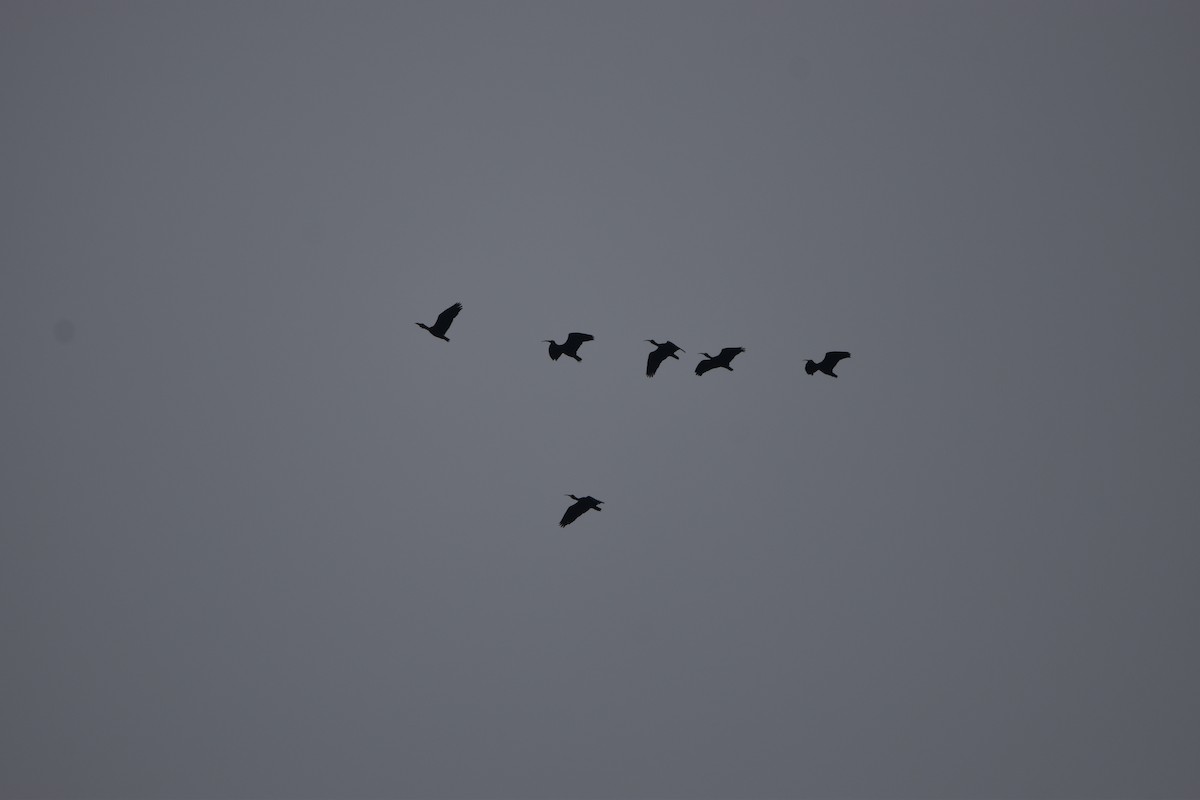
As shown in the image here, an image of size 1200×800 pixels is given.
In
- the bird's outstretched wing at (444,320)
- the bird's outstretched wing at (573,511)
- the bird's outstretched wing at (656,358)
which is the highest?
the bird's outstretched wing at (656,358)

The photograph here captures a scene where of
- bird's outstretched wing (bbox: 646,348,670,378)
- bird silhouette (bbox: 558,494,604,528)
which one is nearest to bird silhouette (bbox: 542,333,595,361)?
bird's outstretched wing (bbox: 646,348,670,378)

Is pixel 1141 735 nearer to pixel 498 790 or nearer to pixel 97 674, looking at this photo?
pixel 498 790

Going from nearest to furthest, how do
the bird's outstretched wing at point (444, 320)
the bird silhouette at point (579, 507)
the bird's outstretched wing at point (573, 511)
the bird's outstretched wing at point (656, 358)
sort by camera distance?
1. the bird's outstretched wing at point (444, 320)
2. the bird silhouette at point (579, 507)
3. the bird's outstretched wing at point (573, 511)
4. the bird's outstretched wing at point (656, 358)

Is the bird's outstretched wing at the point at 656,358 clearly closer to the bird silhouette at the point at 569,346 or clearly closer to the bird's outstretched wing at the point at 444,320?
the bird silhouette at the point at 569,346

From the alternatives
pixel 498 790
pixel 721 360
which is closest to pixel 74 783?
pixel 498 790

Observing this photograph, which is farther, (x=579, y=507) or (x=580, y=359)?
(x=579, y=507)

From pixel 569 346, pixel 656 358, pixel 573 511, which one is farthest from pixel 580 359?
pixel 573 511

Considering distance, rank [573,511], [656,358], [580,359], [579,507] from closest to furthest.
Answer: [580,359] → [579,507] → [573,511] → [656,358]

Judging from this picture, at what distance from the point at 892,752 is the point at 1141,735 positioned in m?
39.8

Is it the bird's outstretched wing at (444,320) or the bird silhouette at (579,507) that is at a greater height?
the bird's outstretched wing at (444,320)

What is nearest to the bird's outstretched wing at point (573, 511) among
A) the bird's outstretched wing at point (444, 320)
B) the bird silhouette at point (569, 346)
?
the bird silhouette at point (569, 346)

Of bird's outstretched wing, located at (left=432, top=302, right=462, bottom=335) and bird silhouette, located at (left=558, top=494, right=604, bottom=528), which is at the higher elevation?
bird's outstretched wing, located at (left=432, top=302, right=462, bottom=335)

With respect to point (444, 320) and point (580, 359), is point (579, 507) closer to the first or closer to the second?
point (580, 359)

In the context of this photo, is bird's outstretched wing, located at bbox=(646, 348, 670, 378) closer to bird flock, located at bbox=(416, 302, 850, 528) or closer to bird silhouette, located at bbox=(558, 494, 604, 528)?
bird flock, located at bbox=(416, 302, 850, 528)
